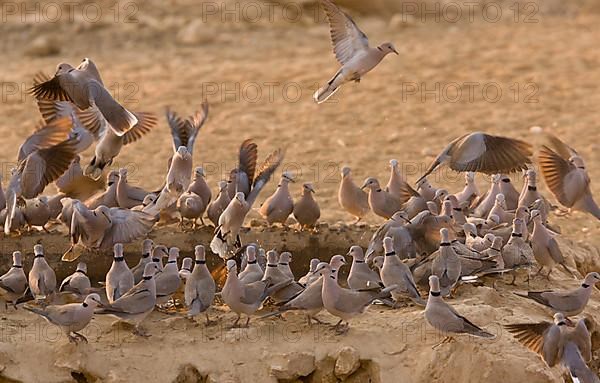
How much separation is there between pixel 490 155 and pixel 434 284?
7.18 ft

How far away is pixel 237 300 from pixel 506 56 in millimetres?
10095

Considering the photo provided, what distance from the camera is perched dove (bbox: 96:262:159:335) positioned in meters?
8.18

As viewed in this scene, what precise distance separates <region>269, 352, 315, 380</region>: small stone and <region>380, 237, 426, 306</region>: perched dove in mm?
798

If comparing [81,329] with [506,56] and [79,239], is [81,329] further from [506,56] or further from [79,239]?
[506,56]

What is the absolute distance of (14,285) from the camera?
8.70m

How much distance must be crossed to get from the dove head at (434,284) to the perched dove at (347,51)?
2462 millimetres

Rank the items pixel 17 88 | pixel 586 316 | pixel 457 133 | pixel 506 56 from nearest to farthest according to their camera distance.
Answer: pixel 586 316, pixel 457 133, pixel 17 88, pixel 506 56

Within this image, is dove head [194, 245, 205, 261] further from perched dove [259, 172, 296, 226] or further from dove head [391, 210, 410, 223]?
perched dove [259, 172, 296, 226]

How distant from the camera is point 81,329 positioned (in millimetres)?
8211

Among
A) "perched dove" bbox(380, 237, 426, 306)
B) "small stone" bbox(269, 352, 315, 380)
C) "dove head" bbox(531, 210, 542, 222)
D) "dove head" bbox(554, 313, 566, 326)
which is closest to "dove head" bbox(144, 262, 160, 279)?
"small stone" bbox(269, 352, 315, 380)

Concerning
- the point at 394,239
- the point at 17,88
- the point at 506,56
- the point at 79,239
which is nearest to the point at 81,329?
the point at 79,239

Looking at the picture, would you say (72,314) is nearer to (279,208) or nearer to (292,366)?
(292,366)

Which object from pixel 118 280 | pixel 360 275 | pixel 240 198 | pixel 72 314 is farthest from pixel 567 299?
pixel 72 314

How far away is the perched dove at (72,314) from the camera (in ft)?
26.4
